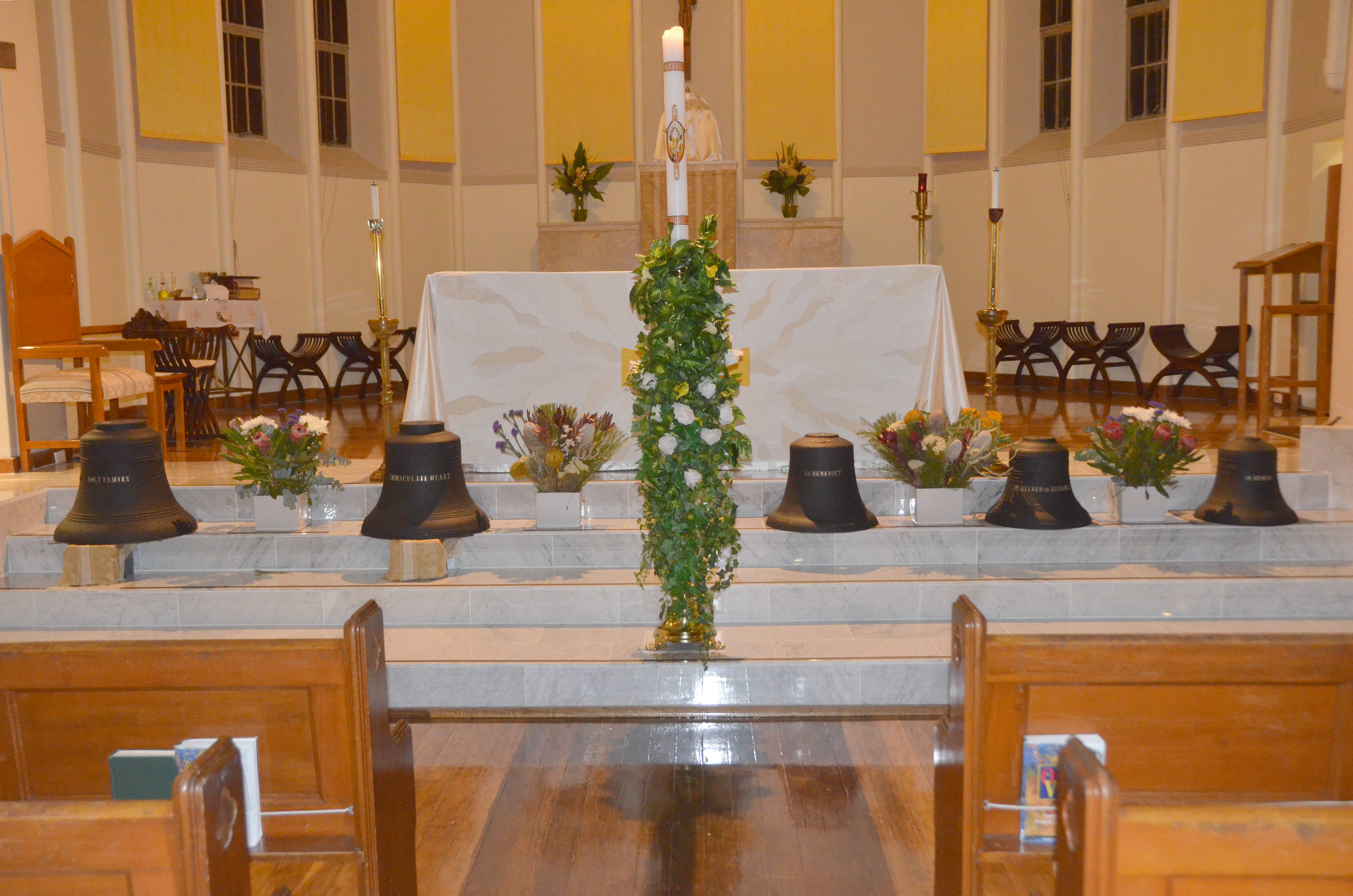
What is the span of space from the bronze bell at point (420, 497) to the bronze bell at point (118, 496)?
84 centimetres

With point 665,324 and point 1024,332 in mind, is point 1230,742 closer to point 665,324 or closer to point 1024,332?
point 665,324

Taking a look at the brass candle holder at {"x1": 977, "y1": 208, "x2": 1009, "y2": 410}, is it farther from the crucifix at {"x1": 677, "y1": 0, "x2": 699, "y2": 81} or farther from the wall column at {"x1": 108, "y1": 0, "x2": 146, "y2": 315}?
the wall column at {"x1": 108, "y1": 0, "x2": 146, "y2": 315}

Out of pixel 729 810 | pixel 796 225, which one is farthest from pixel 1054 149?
pixel 729 810

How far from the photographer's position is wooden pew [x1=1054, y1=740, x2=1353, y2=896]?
3.70 ft

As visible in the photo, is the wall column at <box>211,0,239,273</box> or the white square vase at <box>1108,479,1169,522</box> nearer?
the white square vase at <box>1108,479,1169,522</box>

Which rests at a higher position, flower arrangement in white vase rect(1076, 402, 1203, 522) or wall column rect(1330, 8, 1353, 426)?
wall column rect(1330, 8, 1353, 426)

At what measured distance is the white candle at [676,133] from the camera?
124 inches

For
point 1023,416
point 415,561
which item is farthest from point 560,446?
point 1023,416

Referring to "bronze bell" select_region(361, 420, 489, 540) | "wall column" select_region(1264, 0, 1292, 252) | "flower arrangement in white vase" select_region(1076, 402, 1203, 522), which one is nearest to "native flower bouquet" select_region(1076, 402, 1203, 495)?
"flower arrangement in white vase" select_region(1076, 402, 1203, 522)

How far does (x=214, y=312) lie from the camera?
8742mm

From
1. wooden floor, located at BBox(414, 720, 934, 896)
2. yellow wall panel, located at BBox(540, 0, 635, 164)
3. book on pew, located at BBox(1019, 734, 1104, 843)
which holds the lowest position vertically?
wooden floor, located at BBox(414, 720, 934, 896)

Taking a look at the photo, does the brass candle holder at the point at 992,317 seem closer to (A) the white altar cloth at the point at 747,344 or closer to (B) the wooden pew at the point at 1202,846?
(A) the white altar cloth at the point at 747,344

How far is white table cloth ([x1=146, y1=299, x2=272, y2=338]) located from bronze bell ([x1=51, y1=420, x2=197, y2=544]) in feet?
14.6

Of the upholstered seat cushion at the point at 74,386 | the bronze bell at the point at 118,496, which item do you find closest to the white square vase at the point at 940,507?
the bronze bell at the point at 118,496
